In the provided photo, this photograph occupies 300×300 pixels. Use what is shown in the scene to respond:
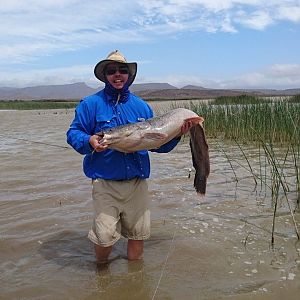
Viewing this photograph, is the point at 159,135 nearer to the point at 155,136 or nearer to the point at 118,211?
the point at 155,136

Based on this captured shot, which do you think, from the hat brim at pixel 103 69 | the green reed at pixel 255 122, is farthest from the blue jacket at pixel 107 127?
the green reed at pixel 255 122

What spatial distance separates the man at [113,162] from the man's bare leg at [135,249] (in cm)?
20

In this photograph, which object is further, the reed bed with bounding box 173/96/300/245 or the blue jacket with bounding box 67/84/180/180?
the reed bed with bounding box 173/96/300/245

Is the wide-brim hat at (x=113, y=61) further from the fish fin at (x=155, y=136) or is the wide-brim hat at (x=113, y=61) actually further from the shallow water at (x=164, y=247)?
the shallow water at (x=164, y=247)

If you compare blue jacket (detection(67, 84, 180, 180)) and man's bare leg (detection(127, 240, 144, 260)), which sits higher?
blue jacket (detection(67, 84, 180, 180))

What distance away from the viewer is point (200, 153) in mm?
4285

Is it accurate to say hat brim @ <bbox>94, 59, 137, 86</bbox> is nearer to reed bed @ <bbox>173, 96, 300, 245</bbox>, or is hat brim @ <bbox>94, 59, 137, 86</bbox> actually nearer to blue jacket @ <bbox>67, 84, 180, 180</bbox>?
blue jacket @ <bbox>67, 84, 180, 180</bbox>

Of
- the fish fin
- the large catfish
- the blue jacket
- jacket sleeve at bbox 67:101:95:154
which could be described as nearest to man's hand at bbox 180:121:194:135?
the large catfish

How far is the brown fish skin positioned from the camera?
4.22m

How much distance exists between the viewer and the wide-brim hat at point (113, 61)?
4270 mm

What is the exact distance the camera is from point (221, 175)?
877 centimetres

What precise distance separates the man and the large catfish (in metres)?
0.25

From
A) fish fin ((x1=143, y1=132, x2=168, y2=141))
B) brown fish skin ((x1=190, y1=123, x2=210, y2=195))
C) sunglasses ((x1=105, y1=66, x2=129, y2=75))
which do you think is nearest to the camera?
fish fin ((x1=143, y1=132, x2=168, y2=141))

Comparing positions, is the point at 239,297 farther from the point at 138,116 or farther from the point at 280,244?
the point at 138,116
